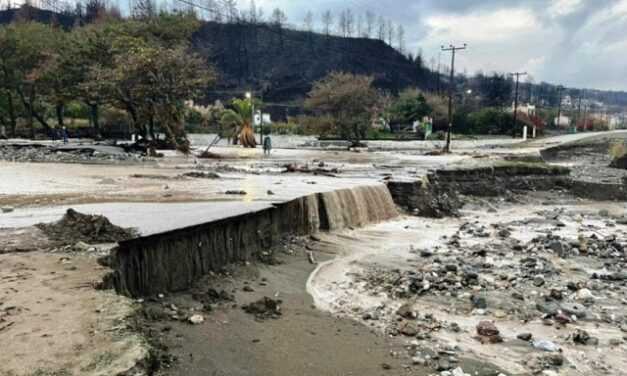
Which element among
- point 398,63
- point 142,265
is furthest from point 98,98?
point 398,63

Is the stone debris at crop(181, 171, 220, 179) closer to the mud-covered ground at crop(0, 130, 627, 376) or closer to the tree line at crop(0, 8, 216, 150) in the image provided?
the mud-covered ground at crop(0, 130, 627, 376)

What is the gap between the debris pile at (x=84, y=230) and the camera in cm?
748

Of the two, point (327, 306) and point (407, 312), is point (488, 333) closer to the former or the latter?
point (407, 312)

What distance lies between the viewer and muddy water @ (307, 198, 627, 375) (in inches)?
257

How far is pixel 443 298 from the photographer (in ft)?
28.0

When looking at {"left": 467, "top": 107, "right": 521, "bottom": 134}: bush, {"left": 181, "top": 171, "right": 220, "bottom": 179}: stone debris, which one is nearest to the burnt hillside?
{"left": 467, "top": 107, "right": 521, "bottom": 134}: bush

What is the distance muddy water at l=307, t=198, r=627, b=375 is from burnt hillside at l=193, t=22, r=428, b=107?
9297 cm

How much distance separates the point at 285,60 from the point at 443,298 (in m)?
115

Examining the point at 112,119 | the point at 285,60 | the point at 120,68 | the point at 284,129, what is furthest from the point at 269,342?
the point at 285,60

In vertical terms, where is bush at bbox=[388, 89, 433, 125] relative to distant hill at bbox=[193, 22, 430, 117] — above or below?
below

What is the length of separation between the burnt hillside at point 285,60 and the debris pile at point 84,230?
98.5 m

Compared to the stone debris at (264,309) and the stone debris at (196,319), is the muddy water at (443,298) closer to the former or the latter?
the stone debris at (264,309)

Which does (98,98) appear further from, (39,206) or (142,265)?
(142,265)

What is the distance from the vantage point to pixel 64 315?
16.3 ft
